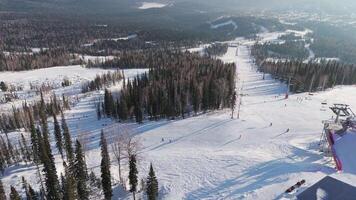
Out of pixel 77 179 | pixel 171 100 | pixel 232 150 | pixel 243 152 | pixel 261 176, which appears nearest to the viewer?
pixel 261 176

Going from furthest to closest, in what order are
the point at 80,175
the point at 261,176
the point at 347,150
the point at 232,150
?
1. the point at 232,150
2. the point at 347,150
3. the point at 80,175
4. the point at 261,176

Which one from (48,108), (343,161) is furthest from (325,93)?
Result: (48,108)

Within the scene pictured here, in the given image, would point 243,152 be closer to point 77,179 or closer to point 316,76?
point 77,179

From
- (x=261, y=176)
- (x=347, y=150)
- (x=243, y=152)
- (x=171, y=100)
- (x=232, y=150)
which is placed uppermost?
(x=347, y=150)

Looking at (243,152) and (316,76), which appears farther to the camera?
(316,76)

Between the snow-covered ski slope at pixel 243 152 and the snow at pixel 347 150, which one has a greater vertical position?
the snow at pixel 347 150

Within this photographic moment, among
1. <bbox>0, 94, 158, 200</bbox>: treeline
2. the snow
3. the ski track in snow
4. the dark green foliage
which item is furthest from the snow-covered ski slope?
the dark green foliage

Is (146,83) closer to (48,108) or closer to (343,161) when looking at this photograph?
(48,108)

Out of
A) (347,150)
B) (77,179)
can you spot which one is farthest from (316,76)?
(77,179)

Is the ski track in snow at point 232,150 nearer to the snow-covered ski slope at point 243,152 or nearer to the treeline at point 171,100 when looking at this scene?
the snow-covered ski slope at point 243,152

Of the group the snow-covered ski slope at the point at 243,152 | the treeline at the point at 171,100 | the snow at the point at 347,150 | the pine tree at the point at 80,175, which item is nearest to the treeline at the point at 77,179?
the pine tree at the point at 80,175
